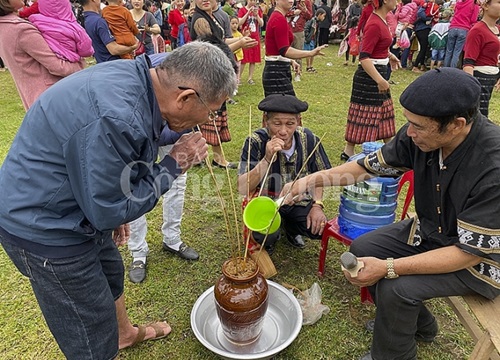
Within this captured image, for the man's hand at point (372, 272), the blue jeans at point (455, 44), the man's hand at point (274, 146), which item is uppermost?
the man's hand at point (274, 146)

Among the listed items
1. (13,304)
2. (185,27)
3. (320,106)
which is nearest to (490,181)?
(13,304)

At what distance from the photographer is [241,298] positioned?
2006mm

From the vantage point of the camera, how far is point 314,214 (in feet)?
9.27

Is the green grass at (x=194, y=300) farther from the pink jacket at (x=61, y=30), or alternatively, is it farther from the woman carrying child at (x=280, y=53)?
the pink jacket at (x=61, y=30)

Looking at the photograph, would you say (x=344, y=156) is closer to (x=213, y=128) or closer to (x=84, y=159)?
(x=213, y=128)

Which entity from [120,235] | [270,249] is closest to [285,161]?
[270,249]

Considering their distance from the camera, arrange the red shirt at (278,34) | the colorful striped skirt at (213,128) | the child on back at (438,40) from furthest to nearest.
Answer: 1. the child on back at (438,40)
2. the colorful striped skirt at (213,128)
3. the red shirt at (278,34)

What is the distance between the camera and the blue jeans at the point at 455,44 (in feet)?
26.5

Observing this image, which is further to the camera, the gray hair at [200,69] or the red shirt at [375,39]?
the red shirt at [375,39]

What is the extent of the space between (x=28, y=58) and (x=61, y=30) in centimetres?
35

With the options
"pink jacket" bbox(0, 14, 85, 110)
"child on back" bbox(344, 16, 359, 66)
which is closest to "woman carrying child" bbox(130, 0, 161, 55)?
"child on back" bbox(344, 16, 359, 66)

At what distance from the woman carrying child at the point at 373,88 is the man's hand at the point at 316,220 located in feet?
6.60

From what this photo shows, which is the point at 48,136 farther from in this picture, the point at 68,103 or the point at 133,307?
the point at 133,307

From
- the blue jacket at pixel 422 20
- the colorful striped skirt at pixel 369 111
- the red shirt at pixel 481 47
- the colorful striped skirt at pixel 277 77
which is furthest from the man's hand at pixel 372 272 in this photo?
the blue jacket at pixel 422 20
